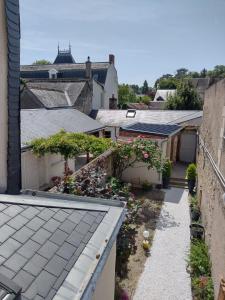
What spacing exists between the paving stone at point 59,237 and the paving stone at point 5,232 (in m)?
0.52

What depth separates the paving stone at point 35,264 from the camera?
2900 millimetres

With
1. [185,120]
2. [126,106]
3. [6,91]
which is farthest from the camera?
[126,106]

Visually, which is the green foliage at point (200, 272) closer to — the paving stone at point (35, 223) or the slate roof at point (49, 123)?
the paving stone at point (35, 223)

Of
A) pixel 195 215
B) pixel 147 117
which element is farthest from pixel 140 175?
pixel 147 117

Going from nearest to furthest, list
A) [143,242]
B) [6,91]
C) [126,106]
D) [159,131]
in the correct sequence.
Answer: [6,91], [143,242], [159,131], [126,106]

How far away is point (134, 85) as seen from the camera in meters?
138

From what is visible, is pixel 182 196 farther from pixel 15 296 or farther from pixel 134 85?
pixel 134 85

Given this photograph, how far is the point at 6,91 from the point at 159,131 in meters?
15.1

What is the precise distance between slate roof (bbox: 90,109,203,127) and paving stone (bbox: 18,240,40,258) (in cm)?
2354

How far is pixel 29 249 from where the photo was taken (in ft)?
10.5

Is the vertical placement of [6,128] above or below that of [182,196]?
above

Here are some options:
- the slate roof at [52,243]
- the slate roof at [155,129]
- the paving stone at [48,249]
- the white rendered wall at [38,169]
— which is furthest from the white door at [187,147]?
the paving stone at [48,249]

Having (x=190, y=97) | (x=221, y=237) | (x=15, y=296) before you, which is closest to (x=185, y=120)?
(x=190, y=97)

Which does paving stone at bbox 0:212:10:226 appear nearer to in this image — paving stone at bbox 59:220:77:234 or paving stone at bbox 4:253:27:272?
paving stone at bbox 4:253:27:272
